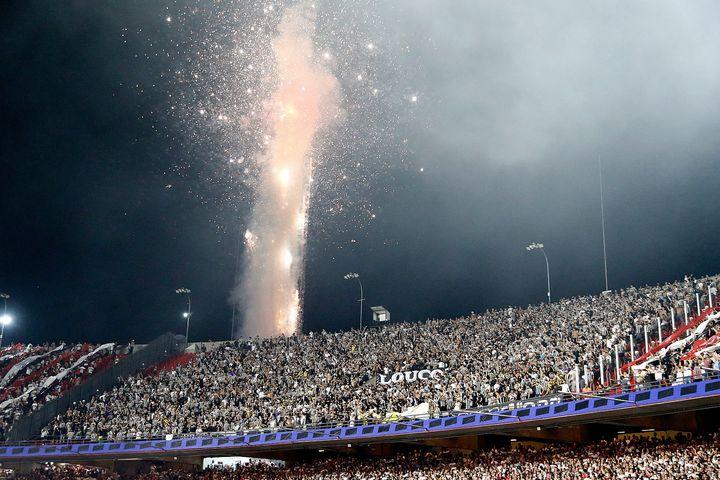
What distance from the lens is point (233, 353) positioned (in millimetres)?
66438

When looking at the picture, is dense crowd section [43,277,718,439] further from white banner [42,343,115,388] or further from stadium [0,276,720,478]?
white banner [42,343,115,388]

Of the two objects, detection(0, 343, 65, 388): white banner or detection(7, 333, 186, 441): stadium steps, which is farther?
detection(0, 343, 65, 388): white banner

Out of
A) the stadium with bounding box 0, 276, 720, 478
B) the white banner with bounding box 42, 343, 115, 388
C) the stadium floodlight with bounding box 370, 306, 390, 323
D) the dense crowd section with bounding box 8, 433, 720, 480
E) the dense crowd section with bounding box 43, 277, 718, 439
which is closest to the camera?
the dense crowd section with bounding box 8, 433, 720, 480

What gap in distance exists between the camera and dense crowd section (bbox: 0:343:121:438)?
6316 centimetres

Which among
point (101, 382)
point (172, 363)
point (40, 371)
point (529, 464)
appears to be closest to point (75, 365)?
point (40, 371)

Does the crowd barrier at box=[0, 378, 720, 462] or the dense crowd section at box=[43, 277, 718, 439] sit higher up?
the dense crowd section at box=[43, 277, 718, 439]

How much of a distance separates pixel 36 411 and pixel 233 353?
661 inches

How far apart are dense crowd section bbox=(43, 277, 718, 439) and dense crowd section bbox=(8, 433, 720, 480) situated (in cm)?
296

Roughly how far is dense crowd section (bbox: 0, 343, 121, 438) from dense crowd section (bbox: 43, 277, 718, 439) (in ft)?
12.8

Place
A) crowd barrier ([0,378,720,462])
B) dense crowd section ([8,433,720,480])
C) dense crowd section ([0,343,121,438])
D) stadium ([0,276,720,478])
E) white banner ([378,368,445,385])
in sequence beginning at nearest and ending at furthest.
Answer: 1. dense crowd section ([8,433,720,480])
2. crowd barrier ([0,378,720,462])
3. stadium ([0,276,720,478])
4. white banner ([378,368,445,385])
5. dense crowd section ([0,343,121,438])

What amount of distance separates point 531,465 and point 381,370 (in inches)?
752

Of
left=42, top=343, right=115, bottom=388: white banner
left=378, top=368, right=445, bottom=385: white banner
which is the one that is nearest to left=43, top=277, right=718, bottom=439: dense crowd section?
left=378, top=368, right=445, bottom=385: white banner

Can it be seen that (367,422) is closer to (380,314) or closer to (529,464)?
(529,464)

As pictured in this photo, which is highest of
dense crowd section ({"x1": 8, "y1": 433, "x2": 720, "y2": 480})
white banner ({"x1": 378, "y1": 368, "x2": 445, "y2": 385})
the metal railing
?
white banner ({"x1": 378, "y1": 368, "x2": 445, "y2": 385})
